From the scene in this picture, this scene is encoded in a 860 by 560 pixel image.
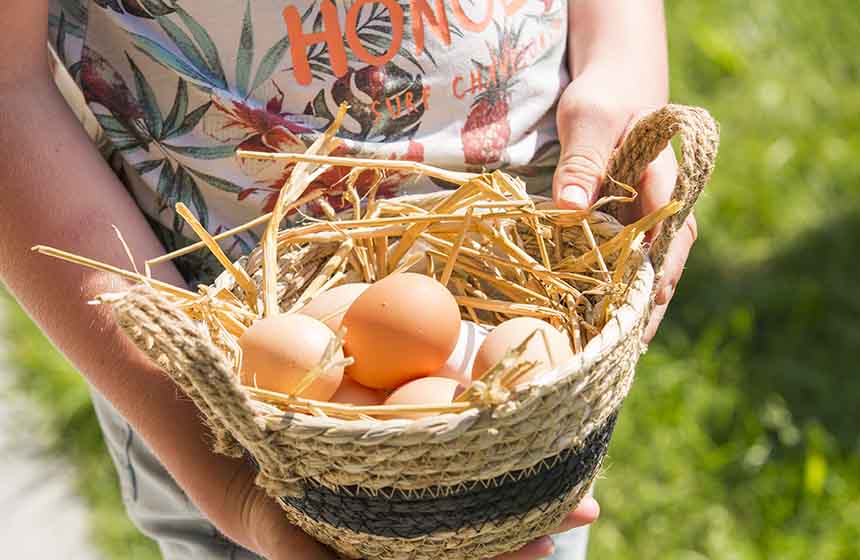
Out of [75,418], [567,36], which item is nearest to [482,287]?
[567,36]

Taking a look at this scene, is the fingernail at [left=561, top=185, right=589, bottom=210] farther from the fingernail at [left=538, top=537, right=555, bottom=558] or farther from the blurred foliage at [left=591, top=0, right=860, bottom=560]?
the blurred foliage at [left=591, top=0, right=860, bottom=560]

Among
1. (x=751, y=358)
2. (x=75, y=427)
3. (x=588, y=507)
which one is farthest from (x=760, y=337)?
(x=75, y=427)

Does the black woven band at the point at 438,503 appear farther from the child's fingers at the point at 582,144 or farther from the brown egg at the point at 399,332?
the child's fingers at the point at 582,144

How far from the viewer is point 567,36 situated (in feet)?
4.07

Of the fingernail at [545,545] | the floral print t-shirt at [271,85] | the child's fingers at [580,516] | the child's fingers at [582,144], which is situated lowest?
the fingernail at [545,545]

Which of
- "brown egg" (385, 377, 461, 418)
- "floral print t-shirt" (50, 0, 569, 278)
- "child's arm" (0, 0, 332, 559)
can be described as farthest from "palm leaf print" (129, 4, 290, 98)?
"brown egg" (385, 377, 461, 418)

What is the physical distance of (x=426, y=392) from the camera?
3.07 feet

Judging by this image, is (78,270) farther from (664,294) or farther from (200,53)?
(664,294)

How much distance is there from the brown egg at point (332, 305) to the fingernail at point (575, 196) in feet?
0.70

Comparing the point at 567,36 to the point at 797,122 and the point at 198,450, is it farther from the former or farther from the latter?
the point at 797,122

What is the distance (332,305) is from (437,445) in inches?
10.4

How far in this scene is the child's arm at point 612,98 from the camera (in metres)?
1.08

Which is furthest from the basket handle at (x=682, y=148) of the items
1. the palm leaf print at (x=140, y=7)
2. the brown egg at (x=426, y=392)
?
the palm leaf print at (x=140, y=7)

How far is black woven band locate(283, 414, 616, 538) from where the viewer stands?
87 centimetres
